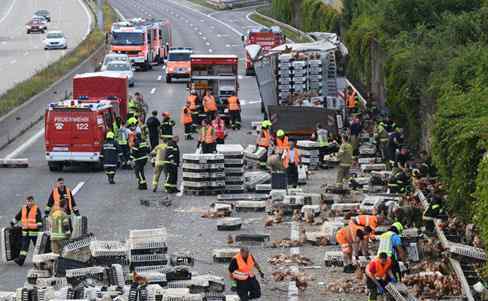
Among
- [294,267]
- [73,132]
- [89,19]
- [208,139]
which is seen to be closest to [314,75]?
[208,139]

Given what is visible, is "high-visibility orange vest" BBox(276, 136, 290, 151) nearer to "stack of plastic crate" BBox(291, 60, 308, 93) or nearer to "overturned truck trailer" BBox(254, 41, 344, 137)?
"overturned truck trailer" BBox(254, 41, 344, 137)

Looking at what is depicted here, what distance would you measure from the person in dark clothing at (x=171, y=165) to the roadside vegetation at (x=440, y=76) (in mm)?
6661

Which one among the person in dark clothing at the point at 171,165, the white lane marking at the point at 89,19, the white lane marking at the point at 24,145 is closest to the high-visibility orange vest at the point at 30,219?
the person in dark clothing at the point at 171,165

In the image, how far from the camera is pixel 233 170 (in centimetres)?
3588

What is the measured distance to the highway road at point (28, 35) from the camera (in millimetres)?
75562

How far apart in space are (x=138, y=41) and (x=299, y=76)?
1138 inches

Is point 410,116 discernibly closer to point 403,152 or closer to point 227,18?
point 403,152

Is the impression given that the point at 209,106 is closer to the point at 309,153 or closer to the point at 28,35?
the point at 309,153

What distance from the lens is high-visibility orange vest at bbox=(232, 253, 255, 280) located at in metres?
21.6

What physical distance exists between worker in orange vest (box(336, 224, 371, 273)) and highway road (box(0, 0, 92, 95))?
38593 millimetres

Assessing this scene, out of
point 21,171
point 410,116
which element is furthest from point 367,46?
point 21,171

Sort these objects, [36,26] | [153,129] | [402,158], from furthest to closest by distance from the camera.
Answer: [36,26], [153,129], [402,158]

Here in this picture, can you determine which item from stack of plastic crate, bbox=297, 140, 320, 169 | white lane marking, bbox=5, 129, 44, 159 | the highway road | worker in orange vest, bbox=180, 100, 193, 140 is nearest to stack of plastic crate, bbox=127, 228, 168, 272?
stack of plastic crate, bbox=297, 140, 320, 169

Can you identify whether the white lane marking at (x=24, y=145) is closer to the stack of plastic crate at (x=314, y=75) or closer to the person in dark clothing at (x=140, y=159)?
the person in dark clothing at (x=140, y=159)
